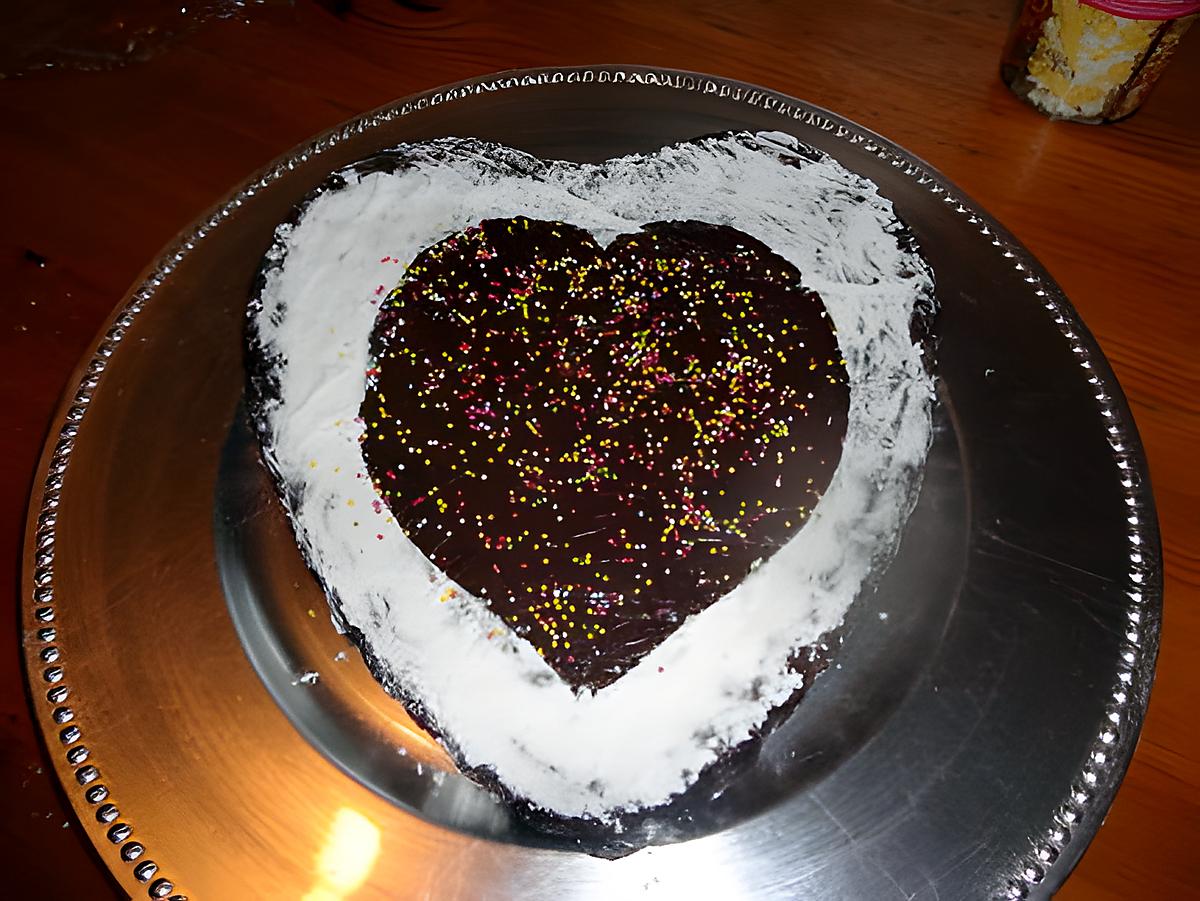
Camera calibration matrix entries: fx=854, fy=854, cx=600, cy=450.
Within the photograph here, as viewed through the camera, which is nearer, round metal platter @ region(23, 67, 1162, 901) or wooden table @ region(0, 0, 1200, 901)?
round metal platter @ region(23, 67, 1162, 901)

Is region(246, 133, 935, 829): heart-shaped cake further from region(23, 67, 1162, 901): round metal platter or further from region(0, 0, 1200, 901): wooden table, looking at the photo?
region(0, 0, 1200, 901): wooden table

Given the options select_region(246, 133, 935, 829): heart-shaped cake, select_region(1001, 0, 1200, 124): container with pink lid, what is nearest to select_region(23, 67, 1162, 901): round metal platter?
select_region(246, 133, 935, 829): heart-shaped cake

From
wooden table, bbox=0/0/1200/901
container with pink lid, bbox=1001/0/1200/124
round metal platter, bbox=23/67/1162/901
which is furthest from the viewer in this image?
container with pink lid, bbox=1001/0/1200/124

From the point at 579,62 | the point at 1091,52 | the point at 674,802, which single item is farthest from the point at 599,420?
the point at 1091,52

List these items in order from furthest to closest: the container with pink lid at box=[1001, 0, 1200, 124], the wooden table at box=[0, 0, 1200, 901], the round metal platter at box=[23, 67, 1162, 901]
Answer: the container with pink lid at box=[1001, 0, 1200, 124] < the wooden table at box=[0, 0, 1200, 901] < the round metal platter at box=[23, 67, 1162, 901]

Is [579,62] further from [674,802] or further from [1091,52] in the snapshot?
[674,802]

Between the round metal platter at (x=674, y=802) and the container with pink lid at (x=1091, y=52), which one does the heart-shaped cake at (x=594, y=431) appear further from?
the container with pink lid at (x=1091, y=52)

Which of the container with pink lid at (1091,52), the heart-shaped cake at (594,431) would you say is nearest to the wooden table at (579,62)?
the container with pink lid at (1091,52)

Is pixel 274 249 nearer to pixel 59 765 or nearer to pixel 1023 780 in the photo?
pixel 59 765
